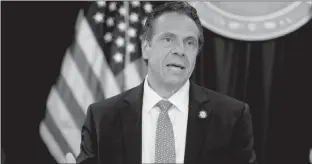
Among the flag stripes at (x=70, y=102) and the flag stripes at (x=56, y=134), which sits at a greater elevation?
the flag stripes at (x=70, y=102)

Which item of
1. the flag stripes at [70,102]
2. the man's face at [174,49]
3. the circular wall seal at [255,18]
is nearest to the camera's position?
the man's face at [174,49]

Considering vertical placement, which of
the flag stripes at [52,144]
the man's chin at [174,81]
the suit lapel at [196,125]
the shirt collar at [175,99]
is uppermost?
the man's chin at [174,81]

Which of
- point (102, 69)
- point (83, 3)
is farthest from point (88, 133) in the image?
point (83, 3)

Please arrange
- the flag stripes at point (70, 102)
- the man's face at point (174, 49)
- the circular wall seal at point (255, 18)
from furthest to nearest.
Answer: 1. the flag stripes at point (70, 102)
2. the circular wall seal at point (255, 18)
3. the man's face at point (174, 49)

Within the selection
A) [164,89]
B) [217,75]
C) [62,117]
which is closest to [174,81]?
[164,89]

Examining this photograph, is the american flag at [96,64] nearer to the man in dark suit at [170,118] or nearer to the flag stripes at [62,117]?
the flag stripes at [62,117]

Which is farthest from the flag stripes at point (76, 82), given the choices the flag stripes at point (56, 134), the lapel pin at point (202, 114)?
the lapel pin at point (202, 114)

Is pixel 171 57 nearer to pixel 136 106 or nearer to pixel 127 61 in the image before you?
pixel 136 106

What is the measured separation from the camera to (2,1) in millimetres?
2078

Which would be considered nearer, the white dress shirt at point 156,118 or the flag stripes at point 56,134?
the white dress shirt at point 156,118

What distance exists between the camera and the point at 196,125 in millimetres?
998

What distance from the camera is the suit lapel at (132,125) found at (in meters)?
0.99

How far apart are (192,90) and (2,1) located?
1.43m

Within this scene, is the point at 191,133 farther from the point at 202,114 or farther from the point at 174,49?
the point at 174,49
